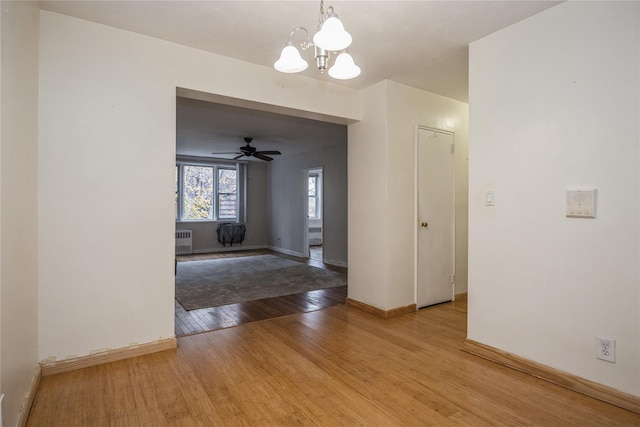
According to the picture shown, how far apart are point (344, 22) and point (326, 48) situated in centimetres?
101

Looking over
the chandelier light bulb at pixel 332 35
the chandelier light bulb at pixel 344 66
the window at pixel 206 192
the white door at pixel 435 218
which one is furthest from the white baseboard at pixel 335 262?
the chandelier light bulb at pixel 332 35

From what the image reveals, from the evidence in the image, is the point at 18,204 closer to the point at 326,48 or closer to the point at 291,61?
the point at 291,61

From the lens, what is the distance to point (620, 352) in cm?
196

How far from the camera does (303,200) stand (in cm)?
814

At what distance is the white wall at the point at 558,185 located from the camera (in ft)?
6.37

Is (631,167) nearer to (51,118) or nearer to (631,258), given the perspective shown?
(631,258)

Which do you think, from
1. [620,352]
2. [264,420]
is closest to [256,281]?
[264,420]

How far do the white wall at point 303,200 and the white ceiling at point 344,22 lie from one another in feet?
11.6

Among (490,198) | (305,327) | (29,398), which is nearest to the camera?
(29,398)

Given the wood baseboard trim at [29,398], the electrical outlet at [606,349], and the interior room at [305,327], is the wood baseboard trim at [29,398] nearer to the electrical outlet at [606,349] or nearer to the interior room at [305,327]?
the interior room at [305,327]

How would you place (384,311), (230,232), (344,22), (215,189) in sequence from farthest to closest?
(215,189)
(230,232)
(384,311)
(344,22)

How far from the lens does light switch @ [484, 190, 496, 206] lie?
8.50 feet

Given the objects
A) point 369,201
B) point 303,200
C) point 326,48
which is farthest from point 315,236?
point 326,48

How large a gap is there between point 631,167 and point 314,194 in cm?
882
